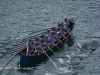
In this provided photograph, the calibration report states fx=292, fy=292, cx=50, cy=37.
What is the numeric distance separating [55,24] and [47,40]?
11.7 meters

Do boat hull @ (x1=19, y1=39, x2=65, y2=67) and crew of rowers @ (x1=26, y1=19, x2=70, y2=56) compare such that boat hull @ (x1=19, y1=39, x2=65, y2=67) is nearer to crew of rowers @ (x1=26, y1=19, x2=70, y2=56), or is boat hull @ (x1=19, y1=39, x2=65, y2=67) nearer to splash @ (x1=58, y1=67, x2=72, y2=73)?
crew of rowers @ (x1=26, y1=19, x2=70, y2=56)

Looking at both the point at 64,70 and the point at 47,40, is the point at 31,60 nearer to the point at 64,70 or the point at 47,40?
the point at 64,70

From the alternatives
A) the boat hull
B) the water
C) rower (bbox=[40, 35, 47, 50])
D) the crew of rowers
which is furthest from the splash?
rower (bbox=[40, 35, 47, 50])

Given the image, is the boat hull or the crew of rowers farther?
the crew of rowers

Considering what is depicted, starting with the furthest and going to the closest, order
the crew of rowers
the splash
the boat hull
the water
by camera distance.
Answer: the crew of rowers
the water
the boat hull
the splash

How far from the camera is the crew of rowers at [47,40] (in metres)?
32.5

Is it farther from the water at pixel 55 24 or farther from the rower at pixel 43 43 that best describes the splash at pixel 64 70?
the rower at pixel 43 43

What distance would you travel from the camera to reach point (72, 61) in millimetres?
33469

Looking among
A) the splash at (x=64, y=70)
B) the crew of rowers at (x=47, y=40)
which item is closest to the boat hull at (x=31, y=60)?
the crew of rowers at (x=47, y=40)

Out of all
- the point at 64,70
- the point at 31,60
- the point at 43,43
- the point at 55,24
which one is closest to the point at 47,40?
the point at 43,43

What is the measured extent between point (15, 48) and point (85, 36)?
37.7 feet

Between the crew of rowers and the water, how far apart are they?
1503 mm

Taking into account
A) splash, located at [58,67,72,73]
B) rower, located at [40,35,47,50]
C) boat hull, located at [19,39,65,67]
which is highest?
rower, located at [40,35,47,50]

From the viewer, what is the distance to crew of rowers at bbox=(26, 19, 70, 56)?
107ft
